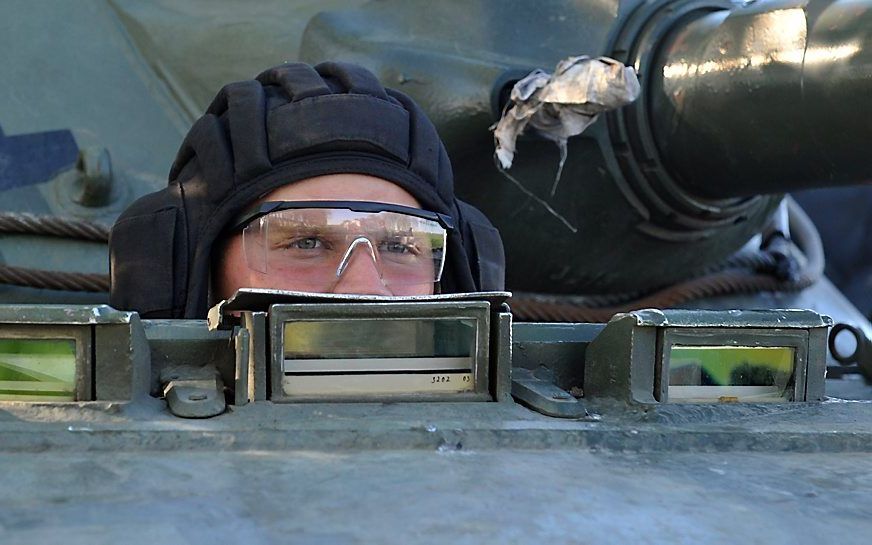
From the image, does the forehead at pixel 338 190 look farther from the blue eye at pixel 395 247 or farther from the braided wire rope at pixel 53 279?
the braided wire rope at pixel 53 279

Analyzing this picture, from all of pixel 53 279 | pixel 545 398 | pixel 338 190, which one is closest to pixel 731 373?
pixel 545 398

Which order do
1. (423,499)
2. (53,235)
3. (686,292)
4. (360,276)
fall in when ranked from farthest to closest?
(686,292)
(53,235)
(360,276)
(423,499)

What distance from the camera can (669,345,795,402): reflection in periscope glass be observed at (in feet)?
3.78

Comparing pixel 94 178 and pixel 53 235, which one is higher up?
pixel 94 178

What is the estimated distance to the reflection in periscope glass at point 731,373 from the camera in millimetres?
1153

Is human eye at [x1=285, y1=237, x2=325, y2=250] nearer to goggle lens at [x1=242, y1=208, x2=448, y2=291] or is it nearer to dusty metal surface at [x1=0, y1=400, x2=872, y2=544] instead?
goggle lens at [x1=242, y1=208, x2=448, y2=291]

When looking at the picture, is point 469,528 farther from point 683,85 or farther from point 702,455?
point 683,85

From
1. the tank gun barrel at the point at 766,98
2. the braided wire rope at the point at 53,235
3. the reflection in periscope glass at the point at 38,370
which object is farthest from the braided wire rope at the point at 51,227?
the reflection in periscope glass at the point at 38,370

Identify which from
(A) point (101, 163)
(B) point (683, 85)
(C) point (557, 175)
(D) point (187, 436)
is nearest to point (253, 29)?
(A) point (101, 163)

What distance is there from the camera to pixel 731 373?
1.17 m

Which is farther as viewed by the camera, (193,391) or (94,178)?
(94,178)

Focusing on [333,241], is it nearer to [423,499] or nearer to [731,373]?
[731,373]

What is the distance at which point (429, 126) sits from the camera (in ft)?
6.39

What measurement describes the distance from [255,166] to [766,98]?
0.97 m
